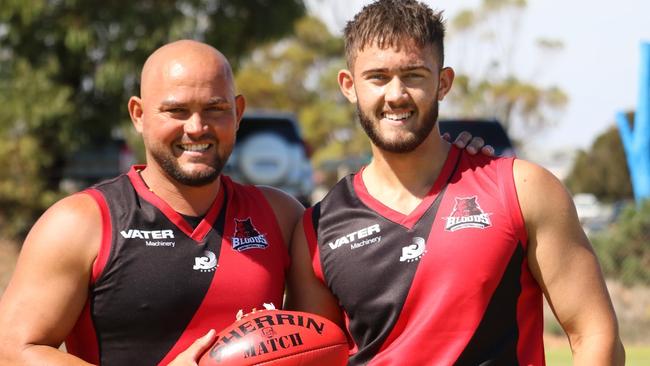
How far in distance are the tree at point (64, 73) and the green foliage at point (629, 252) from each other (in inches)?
358

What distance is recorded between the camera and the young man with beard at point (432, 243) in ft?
12.7

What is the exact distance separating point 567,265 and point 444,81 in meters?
0.85

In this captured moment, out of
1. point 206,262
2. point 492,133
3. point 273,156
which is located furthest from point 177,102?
point 273,156

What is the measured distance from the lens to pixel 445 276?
3900 millimetres

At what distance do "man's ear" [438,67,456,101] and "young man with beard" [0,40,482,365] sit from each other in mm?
266

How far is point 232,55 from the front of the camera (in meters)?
20.0

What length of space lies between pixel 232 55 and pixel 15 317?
53.6 ft

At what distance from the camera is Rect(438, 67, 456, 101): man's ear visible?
407 centimetres

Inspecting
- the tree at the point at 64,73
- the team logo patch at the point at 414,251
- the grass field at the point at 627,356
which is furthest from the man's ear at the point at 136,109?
the tree at the point at 64,73

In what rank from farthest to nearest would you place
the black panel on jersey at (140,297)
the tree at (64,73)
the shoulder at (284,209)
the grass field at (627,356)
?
the tree at (64,73), the grass field at (627,356), the shoulder at (284,209), the black panel on jersey at (140,297)

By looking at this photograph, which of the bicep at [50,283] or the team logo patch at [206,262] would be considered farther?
the team logo patch at [206,262]

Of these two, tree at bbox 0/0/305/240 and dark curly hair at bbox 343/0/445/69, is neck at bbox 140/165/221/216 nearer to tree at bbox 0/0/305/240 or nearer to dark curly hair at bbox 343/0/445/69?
dark curly hair at bbox 343/0/445/69

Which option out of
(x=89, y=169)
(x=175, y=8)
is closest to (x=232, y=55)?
(x=175, y=8)

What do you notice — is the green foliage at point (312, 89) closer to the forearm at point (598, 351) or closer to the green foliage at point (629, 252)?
the green foliage at point (629, 252)
